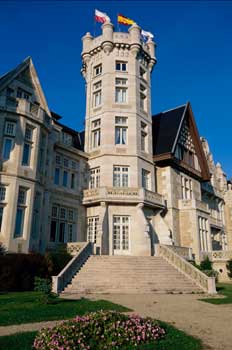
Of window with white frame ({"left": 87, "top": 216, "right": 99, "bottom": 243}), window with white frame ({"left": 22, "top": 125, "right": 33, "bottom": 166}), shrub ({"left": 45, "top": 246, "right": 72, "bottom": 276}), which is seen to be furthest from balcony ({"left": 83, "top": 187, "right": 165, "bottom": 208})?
window with white frame ({"left": 22, "top": 125, "right": 33, "bottom": 166})

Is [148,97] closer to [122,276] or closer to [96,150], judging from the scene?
[96,150]

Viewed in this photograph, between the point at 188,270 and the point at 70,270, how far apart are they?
26.2 ft

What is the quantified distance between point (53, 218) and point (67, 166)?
507 centimetres

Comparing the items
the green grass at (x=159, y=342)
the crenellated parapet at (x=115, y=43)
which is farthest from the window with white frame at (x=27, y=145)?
the green grass at (x=159, y=342)

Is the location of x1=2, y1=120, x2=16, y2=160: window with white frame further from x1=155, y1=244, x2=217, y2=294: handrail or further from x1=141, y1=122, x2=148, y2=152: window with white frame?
x1=155, y1=244, x2=217, y2=294: handrail

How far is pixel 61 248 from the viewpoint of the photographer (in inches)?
896

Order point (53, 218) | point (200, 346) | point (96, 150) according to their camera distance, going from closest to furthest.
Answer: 1. point (200, 346)
2. point (53, 218)
3. point (96, 150)

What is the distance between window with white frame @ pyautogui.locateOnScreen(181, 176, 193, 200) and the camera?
3213cm

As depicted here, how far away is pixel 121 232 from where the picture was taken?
25375 millimetres

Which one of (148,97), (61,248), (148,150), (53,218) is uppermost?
(148,97)

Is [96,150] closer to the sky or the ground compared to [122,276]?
closer to the sky

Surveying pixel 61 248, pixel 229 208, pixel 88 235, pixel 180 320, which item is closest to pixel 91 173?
pixel 88 235

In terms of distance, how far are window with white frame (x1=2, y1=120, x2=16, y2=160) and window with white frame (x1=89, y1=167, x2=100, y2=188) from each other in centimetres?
954

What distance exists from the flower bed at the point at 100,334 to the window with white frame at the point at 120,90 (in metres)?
26.0
